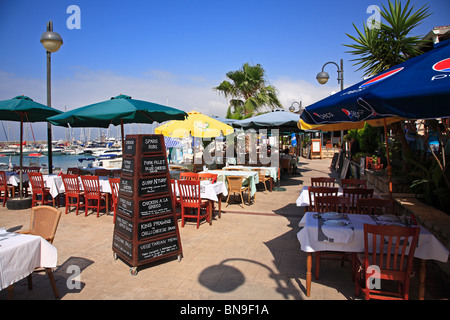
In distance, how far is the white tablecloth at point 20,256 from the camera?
2.66 metres

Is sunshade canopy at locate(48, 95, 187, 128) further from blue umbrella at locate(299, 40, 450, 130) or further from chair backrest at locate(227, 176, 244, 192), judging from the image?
blue umbrella at locate(299, 40, 450, 130)

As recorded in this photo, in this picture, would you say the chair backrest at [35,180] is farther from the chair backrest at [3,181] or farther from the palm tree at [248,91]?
the palm tree at [248,91]

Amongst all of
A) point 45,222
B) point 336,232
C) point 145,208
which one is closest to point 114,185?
point 145,208

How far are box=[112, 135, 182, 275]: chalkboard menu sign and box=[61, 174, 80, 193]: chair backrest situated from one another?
340cm

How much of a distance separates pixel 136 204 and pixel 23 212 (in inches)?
203

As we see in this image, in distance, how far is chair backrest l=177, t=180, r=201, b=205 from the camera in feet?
19.8

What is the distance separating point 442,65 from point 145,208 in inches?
148

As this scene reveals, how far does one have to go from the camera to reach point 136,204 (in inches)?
157

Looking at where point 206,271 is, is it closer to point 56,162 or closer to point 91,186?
point 91,186

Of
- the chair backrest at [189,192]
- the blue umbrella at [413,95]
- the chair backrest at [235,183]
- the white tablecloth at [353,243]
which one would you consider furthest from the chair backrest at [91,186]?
the blue umbrella at [413,95]

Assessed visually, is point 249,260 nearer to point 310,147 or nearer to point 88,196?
point 88,196

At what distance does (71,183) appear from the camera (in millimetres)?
7133

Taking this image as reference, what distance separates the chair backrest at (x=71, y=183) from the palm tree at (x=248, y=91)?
44.8 ft
